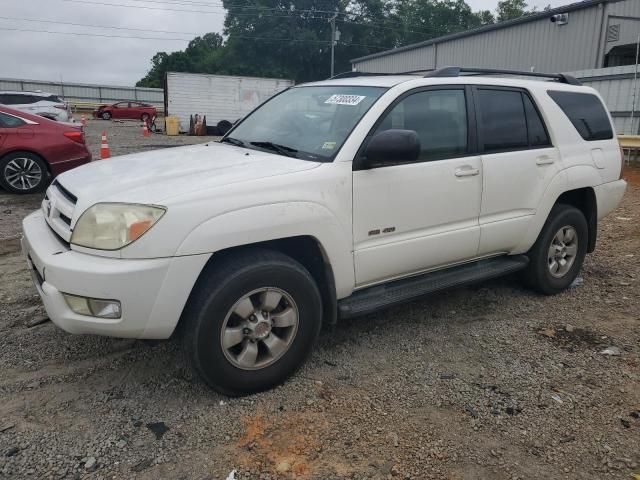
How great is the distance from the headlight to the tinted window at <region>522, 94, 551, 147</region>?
3.01m

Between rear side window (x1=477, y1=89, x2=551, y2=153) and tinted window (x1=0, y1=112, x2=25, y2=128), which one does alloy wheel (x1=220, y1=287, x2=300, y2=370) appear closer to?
rear side window (x1=477, y1=89, x2=551, y2=153)

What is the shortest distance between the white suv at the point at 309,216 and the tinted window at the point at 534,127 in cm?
2

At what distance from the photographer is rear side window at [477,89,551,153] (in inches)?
156

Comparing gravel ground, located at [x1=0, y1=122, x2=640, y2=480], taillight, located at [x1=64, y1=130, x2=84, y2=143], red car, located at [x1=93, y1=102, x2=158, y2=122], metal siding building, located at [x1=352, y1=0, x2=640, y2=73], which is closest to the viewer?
gravel ground, located at [x1=0, y1=122, x2=640, y2=480]

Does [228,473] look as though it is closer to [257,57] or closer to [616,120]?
[616,120]

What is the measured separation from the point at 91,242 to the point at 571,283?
13.4 ft

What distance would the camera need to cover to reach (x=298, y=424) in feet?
9.24

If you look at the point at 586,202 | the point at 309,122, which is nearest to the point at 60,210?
the point at 309,122

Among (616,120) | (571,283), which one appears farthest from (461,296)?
(616,120)

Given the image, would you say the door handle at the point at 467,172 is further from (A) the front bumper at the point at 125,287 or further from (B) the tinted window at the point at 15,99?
(B) the tinted window at the point at 15,99

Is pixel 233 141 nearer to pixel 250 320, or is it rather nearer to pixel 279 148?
pixel 279 148

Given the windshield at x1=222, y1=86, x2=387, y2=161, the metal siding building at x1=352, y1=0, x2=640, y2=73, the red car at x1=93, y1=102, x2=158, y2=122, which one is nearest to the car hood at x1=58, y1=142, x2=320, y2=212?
the windshield at x1=222, y1=86, x2=387, y2=161

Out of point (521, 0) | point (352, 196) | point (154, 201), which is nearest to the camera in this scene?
point (154, 201)

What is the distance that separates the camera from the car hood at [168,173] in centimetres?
281
